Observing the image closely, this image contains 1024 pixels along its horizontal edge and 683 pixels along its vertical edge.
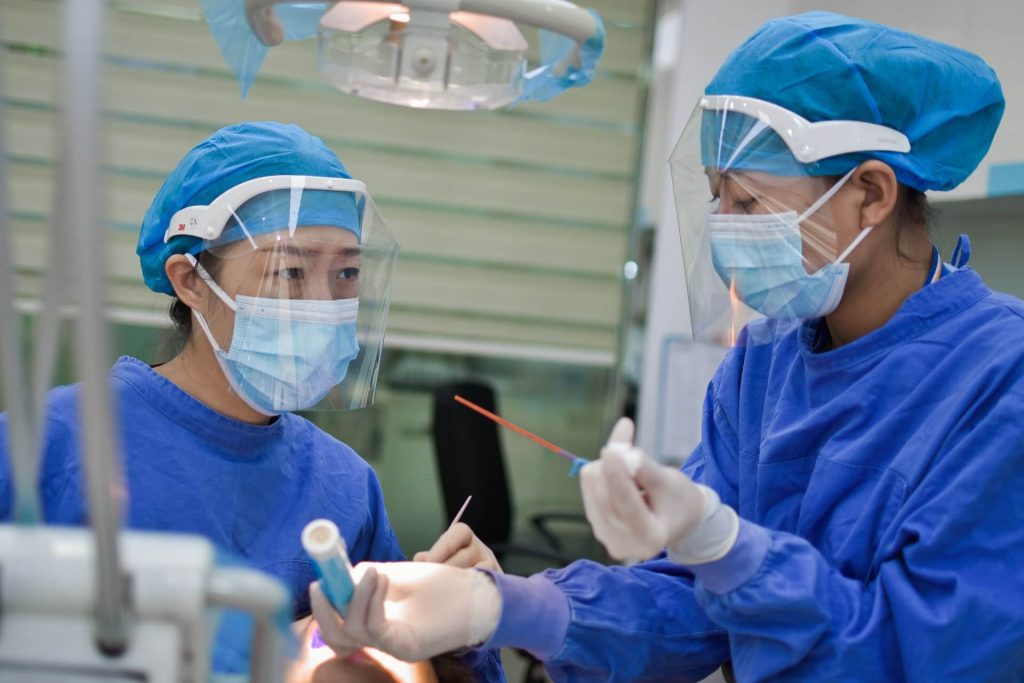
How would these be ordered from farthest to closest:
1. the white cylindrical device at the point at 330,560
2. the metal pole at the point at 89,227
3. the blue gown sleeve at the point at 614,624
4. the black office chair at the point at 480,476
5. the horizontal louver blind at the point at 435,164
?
1. the horizontal louver blind at the point at 435,164
2. the black office chair at the point at 480,476
3. the blue gown sleeve at the point at 614,624
4. the white cylindrical device at the point at 330,560
5. the metal pole at the point at 89,227

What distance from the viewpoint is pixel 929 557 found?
104 cm

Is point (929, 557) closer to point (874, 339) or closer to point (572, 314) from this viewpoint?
point (874, 339)

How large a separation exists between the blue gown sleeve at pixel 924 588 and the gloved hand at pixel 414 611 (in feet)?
0.86

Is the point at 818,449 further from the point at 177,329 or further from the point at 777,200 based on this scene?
the point at 177,329

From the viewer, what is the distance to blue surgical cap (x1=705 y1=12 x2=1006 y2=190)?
1175 mm

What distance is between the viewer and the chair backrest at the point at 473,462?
2900mm

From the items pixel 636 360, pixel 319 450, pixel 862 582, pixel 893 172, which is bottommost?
pixel 636 360

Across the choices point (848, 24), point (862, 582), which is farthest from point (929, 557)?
point (848, 24)

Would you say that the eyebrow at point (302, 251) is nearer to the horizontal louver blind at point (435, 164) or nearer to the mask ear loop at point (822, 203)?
the mask ear loop at point (822, 203)

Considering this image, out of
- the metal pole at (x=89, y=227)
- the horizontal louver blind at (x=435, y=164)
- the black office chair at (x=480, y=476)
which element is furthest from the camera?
the horizontal louver blind at (x=435, y=164)

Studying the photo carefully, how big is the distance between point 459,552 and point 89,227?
882mm

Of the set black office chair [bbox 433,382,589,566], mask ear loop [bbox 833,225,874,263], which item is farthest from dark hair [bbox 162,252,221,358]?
black office chair [bbox 433,382,589,566]

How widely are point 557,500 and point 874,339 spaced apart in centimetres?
256


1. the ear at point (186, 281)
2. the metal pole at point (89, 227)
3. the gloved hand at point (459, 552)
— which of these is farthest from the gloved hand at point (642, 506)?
the ear at point (186, 281)
